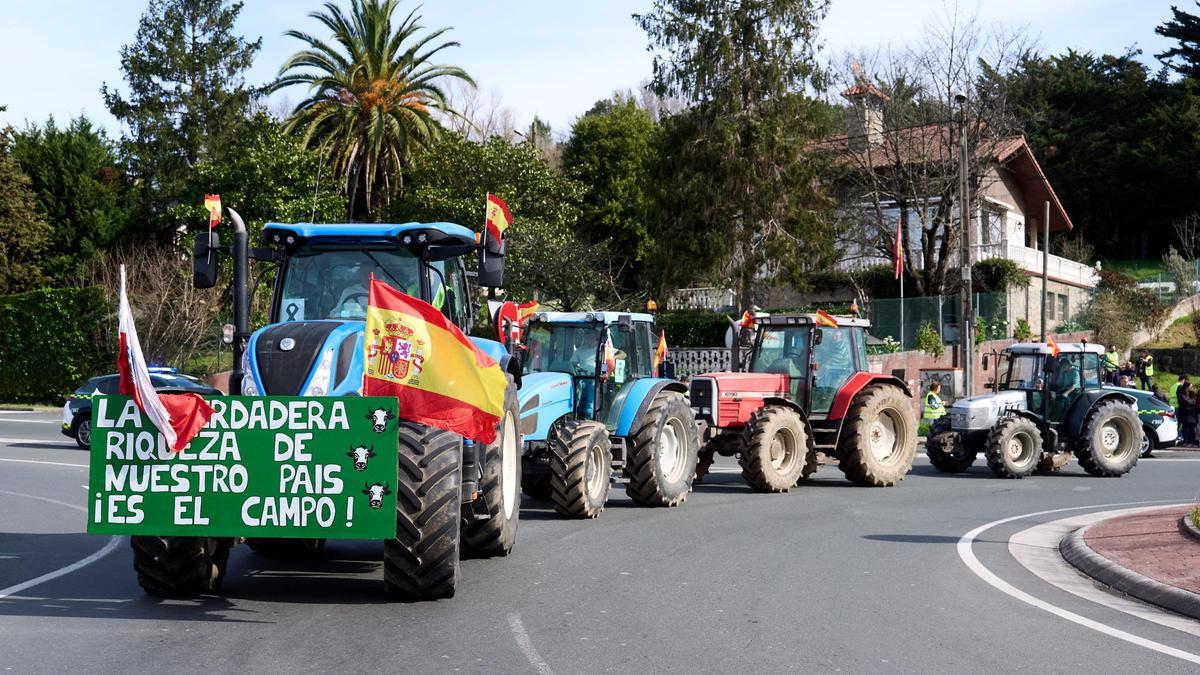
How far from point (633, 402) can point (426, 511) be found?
7.09 m

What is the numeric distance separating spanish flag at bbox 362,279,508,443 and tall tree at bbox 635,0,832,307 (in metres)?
27.9

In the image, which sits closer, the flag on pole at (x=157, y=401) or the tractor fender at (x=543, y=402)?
the flag on pole at (x=157, y=401)

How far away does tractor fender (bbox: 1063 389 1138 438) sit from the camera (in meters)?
20.9

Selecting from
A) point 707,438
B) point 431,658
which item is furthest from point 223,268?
point 431,658

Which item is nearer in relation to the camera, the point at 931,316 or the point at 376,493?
the point at 376,493

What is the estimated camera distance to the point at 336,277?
10297 millimetres

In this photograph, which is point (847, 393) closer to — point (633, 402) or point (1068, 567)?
point (633, 402)

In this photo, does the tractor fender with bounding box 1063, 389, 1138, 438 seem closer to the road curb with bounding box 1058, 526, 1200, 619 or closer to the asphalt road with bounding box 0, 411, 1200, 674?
the asphalt road with bounding box 0, 411, 1200, 674

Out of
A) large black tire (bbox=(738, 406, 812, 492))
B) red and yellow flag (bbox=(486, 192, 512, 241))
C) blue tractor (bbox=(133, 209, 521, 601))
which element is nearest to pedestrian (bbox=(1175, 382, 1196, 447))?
large black tire (bbox=(738, 406, 812, 492))

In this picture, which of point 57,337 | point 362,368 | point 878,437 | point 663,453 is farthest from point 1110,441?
point 57,337

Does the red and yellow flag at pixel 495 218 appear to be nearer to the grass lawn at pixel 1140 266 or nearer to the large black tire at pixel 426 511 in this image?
the large black tire at pixel 426 511

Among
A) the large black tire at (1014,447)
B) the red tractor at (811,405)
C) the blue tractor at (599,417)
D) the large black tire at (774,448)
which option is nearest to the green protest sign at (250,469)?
the blue tractor at (599,417)

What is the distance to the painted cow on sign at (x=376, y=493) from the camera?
8312 millimetres

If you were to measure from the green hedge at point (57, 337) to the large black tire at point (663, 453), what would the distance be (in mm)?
27992
